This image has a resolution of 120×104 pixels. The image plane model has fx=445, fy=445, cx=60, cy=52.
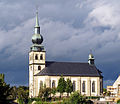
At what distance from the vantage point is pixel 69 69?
435ft

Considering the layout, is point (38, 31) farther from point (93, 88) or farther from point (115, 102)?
point (115, 102)

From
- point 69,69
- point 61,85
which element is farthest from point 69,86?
point 69,69

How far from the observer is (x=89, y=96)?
13000 cm

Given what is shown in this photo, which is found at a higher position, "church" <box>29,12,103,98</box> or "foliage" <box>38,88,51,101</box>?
"church" <box>29,12,103,98</box>

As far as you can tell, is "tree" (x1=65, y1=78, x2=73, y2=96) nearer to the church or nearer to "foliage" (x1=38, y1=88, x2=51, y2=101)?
"foliage" (x1=38, y1=88, x2=51, y2=101)

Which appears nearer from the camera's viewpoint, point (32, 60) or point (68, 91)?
point (68, 91)

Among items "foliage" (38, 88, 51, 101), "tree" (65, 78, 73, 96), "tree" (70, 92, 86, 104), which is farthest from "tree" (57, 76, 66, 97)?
"tree" (70, 92, 86, 104)

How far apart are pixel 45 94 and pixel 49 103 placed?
6824mm

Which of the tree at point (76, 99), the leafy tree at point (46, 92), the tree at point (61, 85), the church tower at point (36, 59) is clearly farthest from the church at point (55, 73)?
the tree at point (76, 99)

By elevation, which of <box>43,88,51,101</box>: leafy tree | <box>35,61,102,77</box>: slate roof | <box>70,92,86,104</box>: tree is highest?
<box>35,61,102,77</box>: slate roof

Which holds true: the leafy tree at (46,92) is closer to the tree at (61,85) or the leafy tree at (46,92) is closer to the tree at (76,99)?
the tree at (61,85)

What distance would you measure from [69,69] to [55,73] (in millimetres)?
5440

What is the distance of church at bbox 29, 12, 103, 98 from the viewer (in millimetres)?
128750

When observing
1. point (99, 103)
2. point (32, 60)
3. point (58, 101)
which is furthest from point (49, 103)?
point (32, 60)
